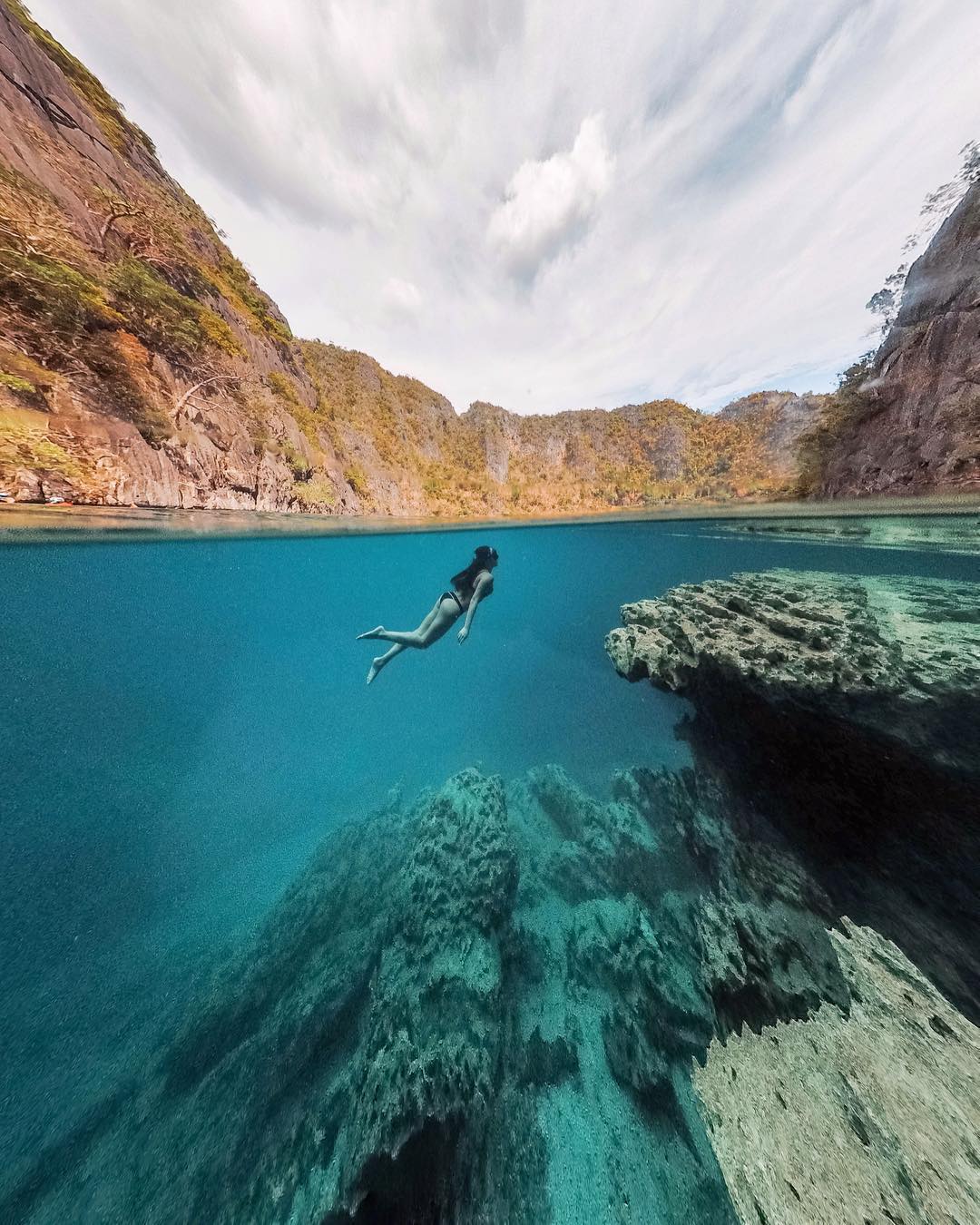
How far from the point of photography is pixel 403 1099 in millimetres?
4336

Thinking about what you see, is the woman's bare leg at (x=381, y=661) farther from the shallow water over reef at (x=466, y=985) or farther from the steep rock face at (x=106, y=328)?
the steep rock face at (x=106, y=328)

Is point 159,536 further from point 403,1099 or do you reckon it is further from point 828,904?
point 828,904

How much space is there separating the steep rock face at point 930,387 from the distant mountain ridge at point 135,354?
6.65 ft

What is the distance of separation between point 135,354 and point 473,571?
1108 cm

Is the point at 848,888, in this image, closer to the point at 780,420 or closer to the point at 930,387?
the point at 930,387

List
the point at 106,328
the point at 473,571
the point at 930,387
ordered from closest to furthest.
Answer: the point at 930,387 < the point at 106,328 < the point at 473,571

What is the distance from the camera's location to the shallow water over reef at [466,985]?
13.1 feet

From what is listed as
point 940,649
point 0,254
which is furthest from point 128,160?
point 940,649

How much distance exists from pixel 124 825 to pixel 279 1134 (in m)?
12.0

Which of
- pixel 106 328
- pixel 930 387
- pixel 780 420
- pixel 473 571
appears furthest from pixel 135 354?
pixel 780 420

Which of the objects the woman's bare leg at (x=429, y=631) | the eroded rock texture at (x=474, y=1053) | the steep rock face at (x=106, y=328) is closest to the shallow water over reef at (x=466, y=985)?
the eroded rock texture at (x=474, y=1053)

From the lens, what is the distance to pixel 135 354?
33.2 ft

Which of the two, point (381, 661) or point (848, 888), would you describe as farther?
point (381, 661)

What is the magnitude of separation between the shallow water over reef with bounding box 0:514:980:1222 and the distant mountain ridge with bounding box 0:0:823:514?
10.2 ft
